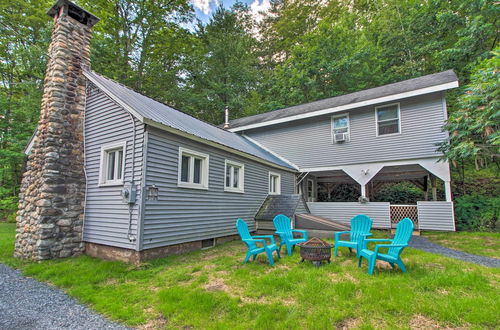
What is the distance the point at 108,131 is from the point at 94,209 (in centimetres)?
205

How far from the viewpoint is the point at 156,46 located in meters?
18.7

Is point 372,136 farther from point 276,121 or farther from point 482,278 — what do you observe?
point 482,278

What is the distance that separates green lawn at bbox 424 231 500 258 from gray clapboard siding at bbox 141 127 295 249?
6.21 meters

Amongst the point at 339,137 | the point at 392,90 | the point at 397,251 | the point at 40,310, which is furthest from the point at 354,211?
the point at 40,310

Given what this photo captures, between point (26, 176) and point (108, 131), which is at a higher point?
point (108, 131)

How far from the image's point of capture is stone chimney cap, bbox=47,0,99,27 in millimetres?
6520

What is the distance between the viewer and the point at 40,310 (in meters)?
3.42

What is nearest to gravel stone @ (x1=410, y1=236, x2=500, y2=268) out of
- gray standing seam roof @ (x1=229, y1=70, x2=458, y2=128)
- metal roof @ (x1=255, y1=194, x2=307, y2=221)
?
metal roof @ (x1=255, y1=194, x2=307, y2=221)

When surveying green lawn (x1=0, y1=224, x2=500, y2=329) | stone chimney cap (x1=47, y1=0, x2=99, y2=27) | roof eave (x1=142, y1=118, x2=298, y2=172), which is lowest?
green lawn (x1=0, y1=224, x2=500, y2=329)

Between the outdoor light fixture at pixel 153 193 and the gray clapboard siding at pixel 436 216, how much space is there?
30.1ft

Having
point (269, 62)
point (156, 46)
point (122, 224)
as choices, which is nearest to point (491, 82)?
point (122, 224)

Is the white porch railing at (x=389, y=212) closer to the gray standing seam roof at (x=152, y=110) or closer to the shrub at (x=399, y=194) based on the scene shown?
the gray standing seam roof at (x=152, y=110)

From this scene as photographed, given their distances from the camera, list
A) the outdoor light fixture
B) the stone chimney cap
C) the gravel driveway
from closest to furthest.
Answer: the gravel driveway → the outdoor light fixture → the stone chimney cap

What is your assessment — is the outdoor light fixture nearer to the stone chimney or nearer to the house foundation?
the house foundation
